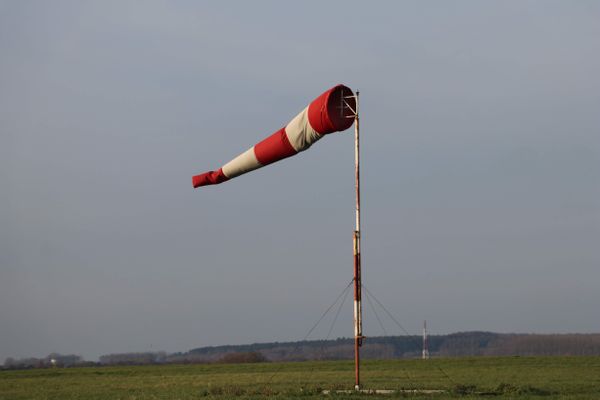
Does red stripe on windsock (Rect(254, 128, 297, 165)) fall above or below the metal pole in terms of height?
above

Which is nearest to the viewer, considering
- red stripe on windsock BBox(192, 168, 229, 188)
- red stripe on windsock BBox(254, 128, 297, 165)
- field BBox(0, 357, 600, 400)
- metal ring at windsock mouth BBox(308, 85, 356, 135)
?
field BBox(0, 357, 600, 400)

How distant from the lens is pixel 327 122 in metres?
21.1

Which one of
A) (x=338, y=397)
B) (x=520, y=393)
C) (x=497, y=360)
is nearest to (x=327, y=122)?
(x=338, y=397)

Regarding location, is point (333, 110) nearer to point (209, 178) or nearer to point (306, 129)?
point (306, 129)

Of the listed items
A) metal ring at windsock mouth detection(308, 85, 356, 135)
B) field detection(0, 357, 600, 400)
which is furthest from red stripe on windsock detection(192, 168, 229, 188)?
field detection(0, 357, 600, 400)

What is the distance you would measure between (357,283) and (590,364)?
2570 centimetres

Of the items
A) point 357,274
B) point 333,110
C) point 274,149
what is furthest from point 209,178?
point 357,274

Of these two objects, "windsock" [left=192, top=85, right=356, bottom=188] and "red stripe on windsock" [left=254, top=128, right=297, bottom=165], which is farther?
"red stripe on windsock" [left=254, top=128, right=297, bottom=165]

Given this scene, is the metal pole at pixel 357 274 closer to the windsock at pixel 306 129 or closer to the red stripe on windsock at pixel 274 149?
the windsock at pixel 306 129

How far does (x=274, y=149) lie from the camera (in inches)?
882

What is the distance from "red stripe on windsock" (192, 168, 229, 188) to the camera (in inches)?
940

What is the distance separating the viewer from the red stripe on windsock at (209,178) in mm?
23875

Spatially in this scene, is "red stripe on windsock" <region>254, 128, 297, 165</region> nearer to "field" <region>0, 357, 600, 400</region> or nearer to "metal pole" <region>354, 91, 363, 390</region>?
"metal pole" <region>354, 91, 363, 390</region>

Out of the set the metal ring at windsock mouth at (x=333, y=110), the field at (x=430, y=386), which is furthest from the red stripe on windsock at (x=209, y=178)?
the field at (x=430, y=386)
